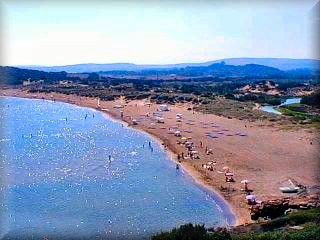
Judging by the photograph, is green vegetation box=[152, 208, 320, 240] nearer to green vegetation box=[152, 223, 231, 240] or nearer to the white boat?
green vegetation box=[152, 223, 231, 240]

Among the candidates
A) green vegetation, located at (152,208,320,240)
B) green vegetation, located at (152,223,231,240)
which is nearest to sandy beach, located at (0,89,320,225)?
green vegetation, located at (152,208,320,240)

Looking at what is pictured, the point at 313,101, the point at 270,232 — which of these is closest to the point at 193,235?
the point at 270,232

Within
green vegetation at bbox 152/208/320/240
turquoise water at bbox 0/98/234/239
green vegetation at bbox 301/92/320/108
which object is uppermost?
green vegetation at bbox 301/92/320/108

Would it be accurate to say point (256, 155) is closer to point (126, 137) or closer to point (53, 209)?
point (126, 137)

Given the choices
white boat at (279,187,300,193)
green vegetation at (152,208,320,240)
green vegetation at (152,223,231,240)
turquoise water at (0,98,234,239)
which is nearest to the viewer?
green vegetation at (152,208,320,240)

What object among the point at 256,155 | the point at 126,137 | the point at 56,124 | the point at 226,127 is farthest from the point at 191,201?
the point at 56,124

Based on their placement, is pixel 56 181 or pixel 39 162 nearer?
pixel 56 181

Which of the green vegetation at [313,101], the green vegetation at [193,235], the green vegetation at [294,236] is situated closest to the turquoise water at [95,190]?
the green vegetation at [193,235]
